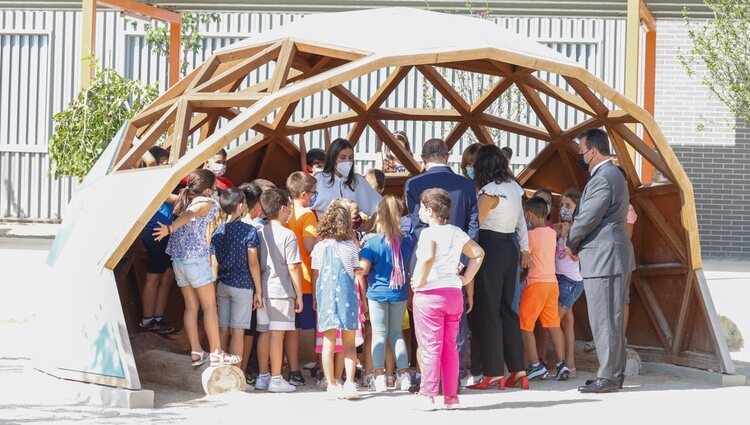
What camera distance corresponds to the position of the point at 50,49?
22484mm

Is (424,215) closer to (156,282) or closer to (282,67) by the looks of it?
(282,67)

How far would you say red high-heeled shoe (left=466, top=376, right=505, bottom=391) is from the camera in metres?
9.62

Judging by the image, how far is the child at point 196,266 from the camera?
912cm

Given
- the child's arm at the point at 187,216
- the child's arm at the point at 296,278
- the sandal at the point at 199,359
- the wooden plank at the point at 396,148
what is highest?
the wooden plank at the point at 396,148

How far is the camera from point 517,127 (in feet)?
43.4

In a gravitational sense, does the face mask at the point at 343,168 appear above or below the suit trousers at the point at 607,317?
above

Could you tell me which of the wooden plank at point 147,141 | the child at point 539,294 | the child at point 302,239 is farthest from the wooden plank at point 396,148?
the wooden plank at point 147,141

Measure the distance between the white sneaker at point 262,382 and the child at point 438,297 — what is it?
145cm

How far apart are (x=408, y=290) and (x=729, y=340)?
465 cm

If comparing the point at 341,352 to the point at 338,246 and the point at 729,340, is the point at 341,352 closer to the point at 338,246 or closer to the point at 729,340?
the point at 338,246

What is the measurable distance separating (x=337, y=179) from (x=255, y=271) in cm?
161

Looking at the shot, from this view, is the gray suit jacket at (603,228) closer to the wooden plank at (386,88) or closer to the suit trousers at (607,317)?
the suit trousers at (607,317)

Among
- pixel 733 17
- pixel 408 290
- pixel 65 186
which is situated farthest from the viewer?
pixel 65 186

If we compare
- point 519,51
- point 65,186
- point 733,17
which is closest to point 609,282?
point 519,51
